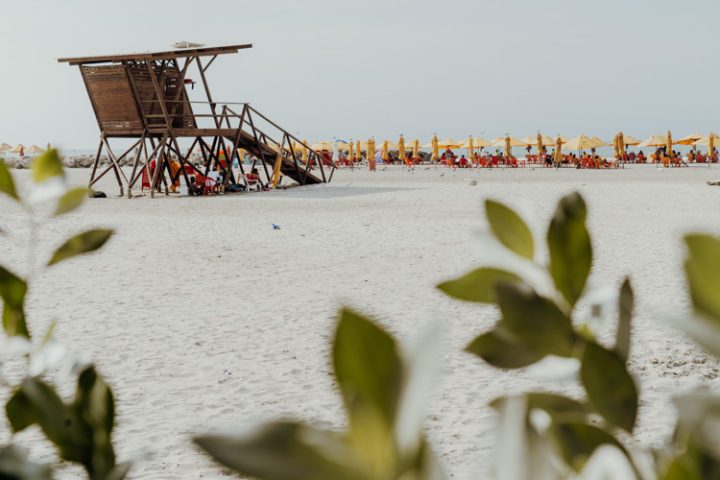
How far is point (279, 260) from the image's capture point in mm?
11469

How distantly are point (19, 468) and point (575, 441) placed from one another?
313 millimetres

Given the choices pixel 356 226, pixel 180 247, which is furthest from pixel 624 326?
pixel 356 226

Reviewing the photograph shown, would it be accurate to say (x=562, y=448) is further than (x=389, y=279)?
No

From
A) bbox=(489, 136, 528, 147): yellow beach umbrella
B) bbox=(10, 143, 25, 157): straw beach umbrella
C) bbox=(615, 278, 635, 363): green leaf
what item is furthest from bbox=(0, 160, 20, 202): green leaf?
bbox=(10, 143, 25, 157): straw beach umbrella

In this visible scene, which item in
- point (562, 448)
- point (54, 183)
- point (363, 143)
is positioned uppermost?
point (54, 183)

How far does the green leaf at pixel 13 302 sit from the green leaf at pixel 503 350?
35 cm

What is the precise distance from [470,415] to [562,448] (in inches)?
193

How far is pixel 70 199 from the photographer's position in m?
0.59

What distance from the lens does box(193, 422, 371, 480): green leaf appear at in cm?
29

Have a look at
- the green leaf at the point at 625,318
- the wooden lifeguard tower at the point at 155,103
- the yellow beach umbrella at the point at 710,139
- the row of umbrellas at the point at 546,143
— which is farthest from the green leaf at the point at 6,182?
the yellow beach umbrella at the point at 710,139

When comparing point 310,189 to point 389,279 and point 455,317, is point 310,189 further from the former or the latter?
point 455,317

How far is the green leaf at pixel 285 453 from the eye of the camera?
291 millimetres

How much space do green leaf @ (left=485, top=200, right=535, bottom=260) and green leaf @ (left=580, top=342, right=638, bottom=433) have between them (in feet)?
0.33

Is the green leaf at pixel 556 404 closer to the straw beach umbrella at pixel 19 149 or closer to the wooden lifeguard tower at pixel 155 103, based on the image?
the wooden lifeguard tower at pixel 155 103
